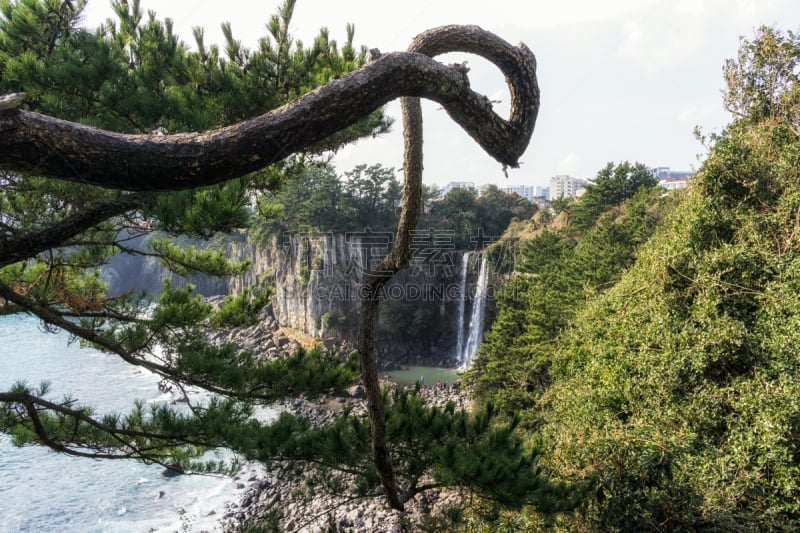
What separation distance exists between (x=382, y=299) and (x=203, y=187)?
21.4 m

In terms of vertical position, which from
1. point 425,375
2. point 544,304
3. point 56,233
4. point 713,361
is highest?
point 56,233

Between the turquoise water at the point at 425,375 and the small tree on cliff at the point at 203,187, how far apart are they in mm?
15873

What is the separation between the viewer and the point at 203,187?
1.62 m

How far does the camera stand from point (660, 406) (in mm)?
4969

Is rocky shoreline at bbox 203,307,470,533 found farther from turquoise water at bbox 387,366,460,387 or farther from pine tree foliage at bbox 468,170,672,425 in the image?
turquoise water at bbox 387,366,460,387

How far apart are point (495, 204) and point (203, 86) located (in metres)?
23.3

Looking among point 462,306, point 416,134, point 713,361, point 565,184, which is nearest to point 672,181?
point 462,306

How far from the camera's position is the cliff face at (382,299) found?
907 inches

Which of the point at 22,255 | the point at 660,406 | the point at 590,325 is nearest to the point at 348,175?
the point at 590,325

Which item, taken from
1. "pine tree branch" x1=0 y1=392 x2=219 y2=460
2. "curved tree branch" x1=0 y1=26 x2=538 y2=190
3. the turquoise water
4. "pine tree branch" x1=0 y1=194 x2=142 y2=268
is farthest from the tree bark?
the turquoise water

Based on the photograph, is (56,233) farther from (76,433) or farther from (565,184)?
(565,184)

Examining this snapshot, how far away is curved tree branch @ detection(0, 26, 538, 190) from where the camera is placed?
967mm

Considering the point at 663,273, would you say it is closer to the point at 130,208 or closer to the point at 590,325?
the point at 590,325

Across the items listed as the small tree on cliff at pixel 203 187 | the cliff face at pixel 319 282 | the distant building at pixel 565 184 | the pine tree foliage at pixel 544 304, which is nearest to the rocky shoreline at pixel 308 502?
the small tree on cliff at pixel 203 187
